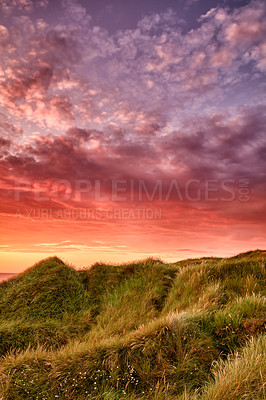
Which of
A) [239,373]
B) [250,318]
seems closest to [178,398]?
[239,373]

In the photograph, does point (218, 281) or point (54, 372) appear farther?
point (218, 281)

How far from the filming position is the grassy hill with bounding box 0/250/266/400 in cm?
435

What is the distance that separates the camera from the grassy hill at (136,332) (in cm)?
435

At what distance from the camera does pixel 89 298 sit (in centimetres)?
990

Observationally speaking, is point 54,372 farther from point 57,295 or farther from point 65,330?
point 57,295

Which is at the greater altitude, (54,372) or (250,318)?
(250,318)

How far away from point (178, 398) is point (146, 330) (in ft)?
5.31

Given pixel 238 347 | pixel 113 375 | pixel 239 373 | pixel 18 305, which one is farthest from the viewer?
pixel 18 305

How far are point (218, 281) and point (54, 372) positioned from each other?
5.13 metres

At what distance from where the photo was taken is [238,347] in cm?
530

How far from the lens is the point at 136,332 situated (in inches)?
217

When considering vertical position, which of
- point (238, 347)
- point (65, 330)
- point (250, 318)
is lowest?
point (65, 330)

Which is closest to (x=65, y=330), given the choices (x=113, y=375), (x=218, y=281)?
(x=113, y=375)

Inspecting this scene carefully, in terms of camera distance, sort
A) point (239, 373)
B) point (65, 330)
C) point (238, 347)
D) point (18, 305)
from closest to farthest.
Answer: point (239, 373) → point (238, 347) → point (65, 330) → point (18, 305)
